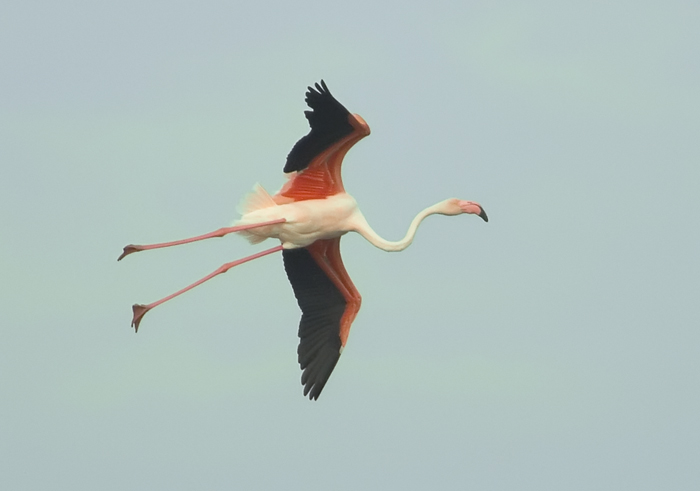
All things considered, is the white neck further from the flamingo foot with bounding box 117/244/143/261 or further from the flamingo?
the flamingo foot with bounding box 117/244/143/261

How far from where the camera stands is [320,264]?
33.7 meters

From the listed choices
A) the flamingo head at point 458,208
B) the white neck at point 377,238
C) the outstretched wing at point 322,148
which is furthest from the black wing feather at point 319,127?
the flamingo head at point 458,208

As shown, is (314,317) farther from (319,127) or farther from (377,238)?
(319,127)

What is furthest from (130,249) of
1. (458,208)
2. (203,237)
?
(458,208)

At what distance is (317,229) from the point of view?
1278 inches

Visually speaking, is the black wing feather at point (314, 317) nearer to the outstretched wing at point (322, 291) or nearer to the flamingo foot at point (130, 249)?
the outstretched wing at point (322, 291)

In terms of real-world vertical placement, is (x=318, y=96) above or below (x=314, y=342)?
above

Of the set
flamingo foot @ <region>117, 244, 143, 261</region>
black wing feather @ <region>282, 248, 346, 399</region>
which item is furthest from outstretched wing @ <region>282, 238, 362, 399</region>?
flamingo foot @ <region>117, 244, 143, 261</region>

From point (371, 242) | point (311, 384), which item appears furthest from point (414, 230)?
point (311, 384)

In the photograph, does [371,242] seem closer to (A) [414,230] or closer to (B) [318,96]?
(A) [414,230]

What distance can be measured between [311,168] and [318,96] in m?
1.83

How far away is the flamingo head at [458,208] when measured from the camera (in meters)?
33.4

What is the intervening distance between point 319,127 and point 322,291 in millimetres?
3196

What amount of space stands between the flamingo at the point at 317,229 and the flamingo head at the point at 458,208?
0.05ft
